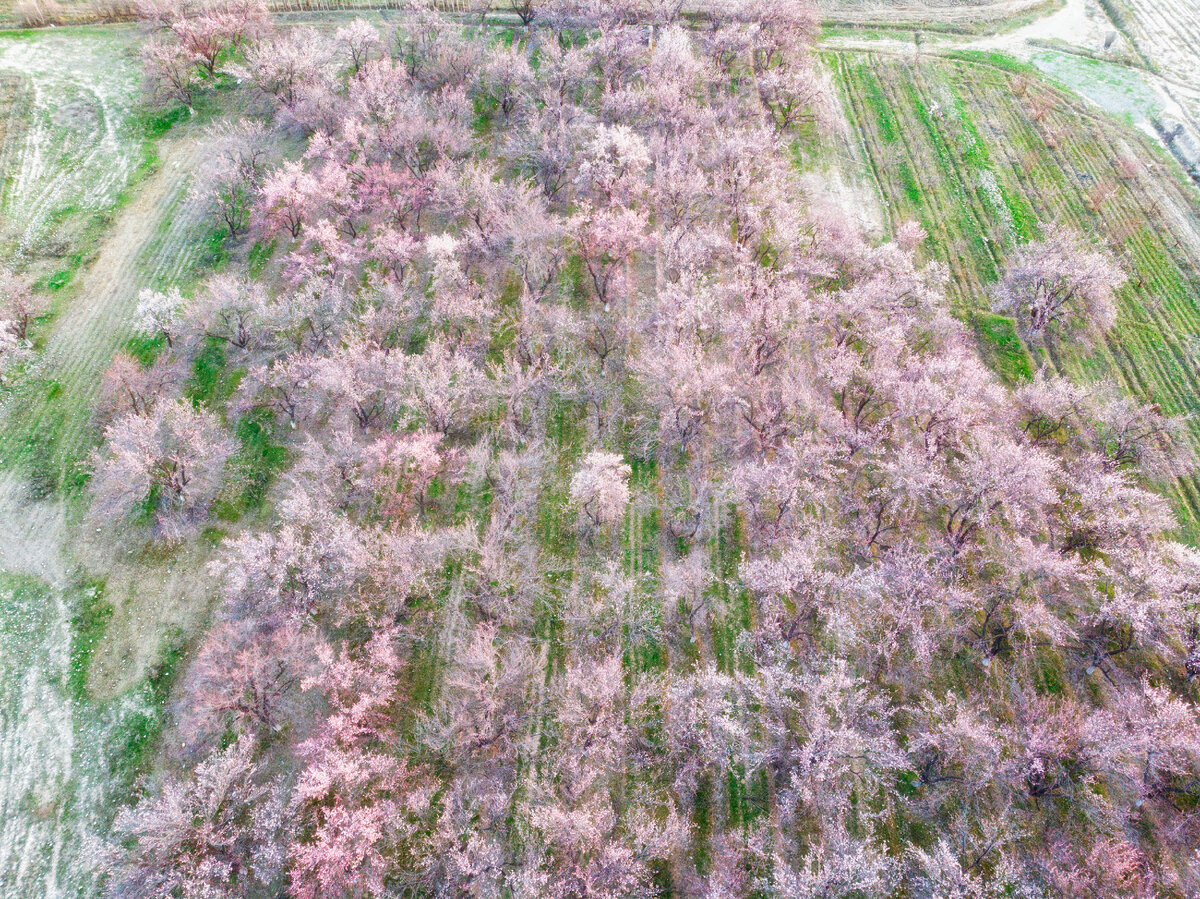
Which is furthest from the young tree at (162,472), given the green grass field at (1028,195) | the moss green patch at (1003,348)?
the green grass field at (1028,195)

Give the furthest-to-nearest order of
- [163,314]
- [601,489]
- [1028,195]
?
[1028,195], [163,314], [601,489]

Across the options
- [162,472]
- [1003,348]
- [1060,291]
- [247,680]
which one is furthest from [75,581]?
[1060,291]

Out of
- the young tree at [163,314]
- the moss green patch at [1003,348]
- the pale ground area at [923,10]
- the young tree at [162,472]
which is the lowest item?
the young tree at [162,472]

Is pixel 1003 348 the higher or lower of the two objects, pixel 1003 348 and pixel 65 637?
the higher

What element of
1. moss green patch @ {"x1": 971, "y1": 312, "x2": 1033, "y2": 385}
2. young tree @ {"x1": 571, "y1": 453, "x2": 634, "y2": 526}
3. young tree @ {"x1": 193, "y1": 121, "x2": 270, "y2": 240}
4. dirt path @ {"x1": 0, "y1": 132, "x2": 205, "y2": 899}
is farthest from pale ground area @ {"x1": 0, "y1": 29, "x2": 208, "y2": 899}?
moss green patch @ {"x1": 971, "y1": 312, "x2": 1033, "y2": 385}

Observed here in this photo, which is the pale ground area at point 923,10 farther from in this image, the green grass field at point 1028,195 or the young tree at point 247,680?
the young tree at point 247,680

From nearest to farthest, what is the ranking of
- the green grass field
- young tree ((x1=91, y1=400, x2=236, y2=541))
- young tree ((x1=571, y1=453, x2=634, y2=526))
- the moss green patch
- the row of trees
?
1. the row of trees
2. young tree ((x1=571, y1=453, x2=634, y2=526))
3. young tree ((x1=91, y1=400, x2=236, y2=541))
4. the moss green patch
5. the green grass field

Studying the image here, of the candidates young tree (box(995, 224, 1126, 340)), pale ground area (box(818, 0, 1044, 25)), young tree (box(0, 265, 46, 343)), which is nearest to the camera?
young tree (box(0, 265, 46, 343))

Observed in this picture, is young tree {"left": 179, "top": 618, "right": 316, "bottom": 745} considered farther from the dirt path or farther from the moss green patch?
the moss green patch

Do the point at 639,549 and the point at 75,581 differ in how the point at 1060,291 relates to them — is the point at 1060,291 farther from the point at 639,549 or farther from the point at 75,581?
the point at 75,581
